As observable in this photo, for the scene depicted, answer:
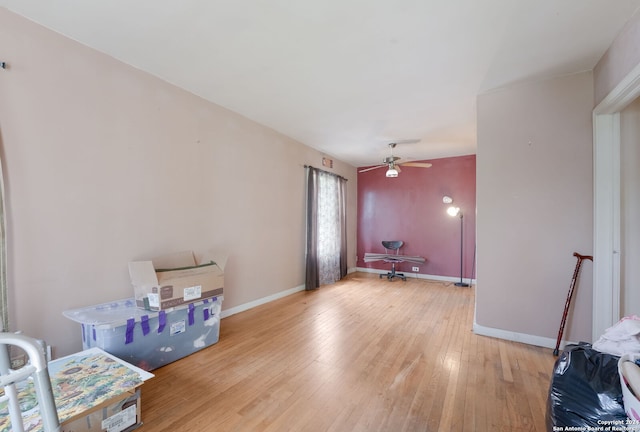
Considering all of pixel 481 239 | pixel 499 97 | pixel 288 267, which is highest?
pixel 499 97

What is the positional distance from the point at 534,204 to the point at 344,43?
7.76ft

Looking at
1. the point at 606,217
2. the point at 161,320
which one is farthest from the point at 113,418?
the point at 606,217

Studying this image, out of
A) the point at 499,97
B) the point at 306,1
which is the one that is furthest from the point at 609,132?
the point at 306,1

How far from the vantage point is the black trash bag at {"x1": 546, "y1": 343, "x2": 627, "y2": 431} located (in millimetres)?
1155

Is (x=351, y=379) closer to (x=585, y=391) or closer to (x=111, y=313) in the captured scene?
(x=585, y=391)

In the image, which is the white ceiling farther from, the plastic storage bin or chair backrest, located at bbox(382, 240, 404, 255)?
chair backrest, located at bbox(382, 240, 404, 255)

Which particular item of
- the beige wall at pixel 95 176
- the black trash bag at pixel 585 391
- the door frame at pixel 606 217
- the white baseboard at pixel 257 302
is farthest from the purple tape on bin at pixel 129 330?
the door frame at pixel 606 217

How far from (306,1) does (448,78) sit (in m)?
1.62

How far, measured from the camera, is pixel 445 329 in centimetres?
312

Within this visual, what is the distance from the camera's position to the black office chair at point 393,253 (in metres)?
5.82

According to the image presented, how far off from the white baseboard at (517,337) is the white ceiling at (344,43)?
253cm

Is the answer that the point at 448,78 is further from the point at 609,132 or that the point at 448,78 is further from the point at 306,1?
the point at 306,1

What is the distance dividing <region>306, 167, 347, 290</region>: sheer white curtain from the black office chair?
38.0 inches

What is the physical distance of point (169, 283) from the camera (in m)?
2.31
